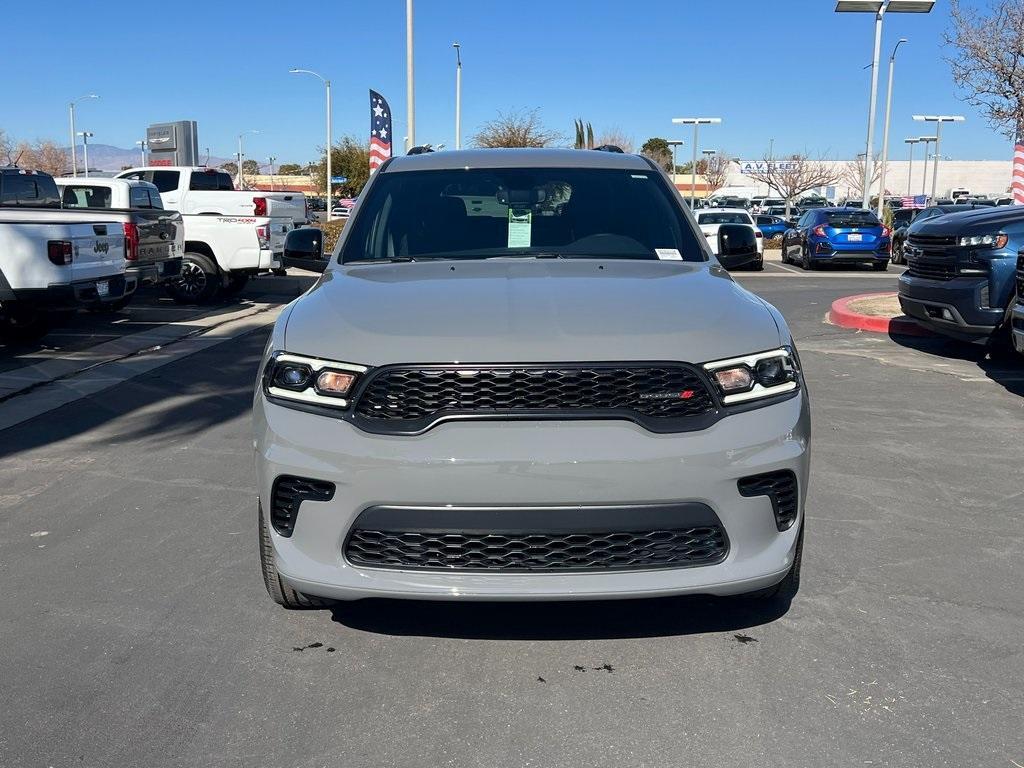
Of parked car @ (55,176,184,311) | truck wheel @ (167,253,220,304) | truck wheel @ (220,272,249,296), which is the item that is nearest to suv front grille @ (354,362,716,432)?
parked car @ (55,176,184,311)

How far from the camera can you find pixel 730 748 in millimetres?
3020

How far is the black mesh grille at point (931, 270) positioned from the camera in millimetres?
9820

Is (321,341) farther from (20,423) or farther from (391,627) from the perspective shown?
(20,423)

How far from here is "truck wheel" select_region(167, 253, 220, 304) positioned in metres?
15.7

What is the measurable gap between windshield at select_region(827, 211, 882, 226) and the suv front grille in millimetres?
23030

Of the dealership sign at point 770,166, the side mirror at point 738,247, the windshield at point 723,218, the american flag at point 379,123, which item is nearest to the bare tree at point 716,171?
the dealership sign at point 770,166

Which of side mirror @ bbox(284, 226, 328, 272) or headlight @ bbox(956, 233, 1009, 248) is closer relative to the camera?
side mirror @ bbox(284, 226, 328, 272)

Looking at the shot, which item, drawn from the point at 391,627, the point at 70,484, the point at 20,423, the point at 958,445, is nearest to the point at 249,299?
the point at 20,423

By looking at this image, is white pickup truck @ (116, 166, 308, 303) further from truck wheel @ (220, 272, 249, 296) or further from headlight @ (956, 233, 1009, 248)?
headlight @ (956, 233, 1009, 248)

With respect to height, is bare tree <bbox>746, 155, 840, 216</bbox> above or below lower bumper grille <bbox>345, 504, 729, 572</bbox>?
above

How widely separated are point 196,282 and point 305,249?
1152 centimetres

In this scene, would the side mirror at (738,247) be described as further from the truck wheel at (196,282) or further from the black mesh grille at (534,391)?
the truck wheel at (196,282)

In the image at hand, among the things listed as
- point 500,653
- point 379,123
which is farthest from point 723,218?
point 500,653

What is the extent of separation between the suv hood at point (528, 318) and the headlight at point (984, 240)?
6449 millimetres
